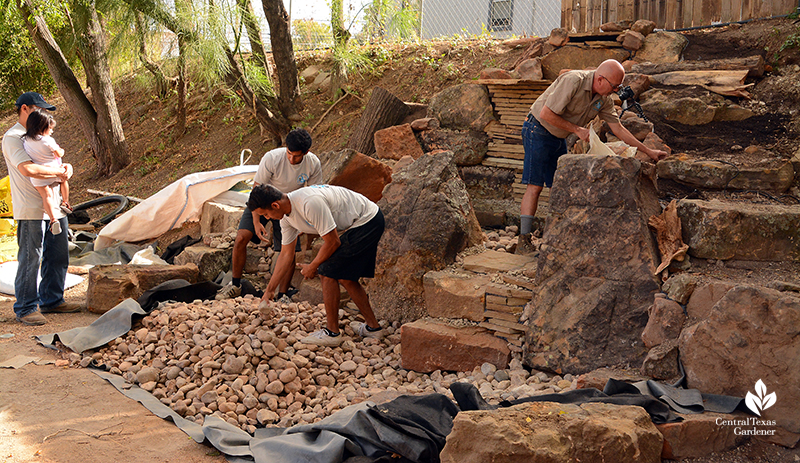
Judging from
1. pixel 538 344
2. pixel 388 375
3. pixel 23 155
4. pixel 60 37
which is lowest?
pixel 388 375

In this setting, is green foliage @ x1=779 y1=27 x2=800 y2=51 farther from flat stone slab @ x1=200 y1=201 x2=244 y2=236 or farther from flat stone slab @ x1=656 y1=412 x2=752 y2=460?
flat stone slab @ x1=200 y1=201 x2=244 y2=236

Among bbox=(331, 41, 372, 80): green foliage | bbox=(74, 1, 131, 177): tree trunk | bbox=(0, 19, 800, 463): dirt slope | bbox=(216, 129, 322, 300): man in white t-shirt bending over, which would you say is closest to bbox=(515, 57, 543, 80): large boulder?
bbox=(0, 19, 800, 463): dirt slope

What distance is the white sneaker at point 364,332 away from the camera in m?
4.51

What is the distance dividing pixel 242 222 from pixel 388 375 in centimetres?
215

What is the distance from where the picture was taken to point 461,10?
37.4 ft

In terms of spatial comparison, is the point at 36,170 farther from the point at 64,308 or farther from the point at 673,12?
the point at 673,12

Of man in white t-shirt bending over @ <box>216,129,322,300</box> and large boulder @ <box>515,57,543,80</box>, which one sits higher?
large boulder @ <box>515,57,543,80</box>

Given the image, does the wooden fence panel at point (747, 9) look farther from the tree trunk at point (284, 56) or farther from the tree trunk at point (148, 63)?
the tree trunk at point (148, 63)

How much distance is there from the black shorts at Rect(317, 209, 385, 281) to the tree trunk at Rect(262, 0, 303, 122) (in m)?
5.37

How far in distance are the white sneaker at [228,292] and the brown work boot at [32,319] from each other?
137cm

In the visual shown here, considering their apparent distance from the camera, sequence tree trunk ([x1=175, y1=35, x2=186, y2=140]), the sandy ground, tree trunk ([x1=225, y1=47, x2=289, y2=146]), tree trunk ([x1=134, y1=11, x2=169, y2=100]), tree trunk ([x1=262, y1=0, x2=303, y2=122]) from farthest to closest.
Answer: tree trunk ([x1=175, y1=35, x2=186, y2=140]), tree trunk ([x1=134, y1=11, x2=169, y2=100]), tree trunk ([x1=225, y1=47, x2=289, y2=146]), tree trunk ([x1=262, y1=0, x2=303, y2=122]), the sandy ground

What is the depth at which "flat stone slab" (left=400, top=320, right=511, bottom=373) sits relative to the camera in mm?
3992

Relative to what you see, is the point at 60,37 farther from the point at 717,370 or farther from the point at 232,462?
the point at 717,370

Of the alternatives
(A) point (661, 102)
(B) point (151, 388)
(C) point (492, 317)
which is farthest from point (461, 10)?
(B) point (151, 388)
